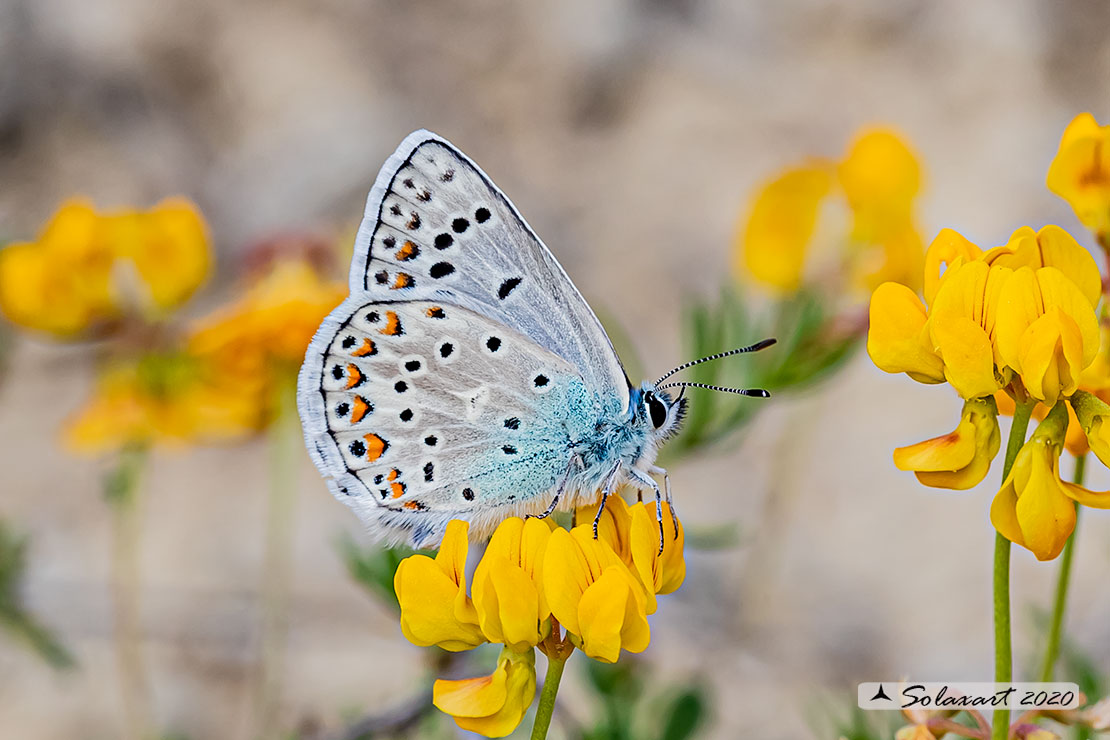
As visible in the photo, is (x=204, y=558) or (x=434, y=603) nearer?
(x=434, y=603)

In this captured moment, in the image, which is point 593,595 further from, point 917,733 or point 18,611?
point 18,611

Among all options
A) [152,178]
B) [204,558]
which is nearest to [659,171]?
[152,178]

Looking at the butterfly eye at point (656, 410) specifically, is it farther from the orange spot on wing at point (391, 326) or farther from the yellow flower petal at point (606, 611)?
the yellow flower petal at point (606, 611)

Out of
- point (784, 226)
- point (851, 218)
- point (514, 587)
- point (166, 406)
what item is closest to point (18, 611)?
point (166, 406)

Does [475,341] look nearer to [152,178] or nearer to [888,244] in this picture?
[888,244]

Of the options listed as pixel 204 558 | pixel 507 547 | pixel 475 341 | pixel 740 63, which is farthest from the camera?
pixel 740 63

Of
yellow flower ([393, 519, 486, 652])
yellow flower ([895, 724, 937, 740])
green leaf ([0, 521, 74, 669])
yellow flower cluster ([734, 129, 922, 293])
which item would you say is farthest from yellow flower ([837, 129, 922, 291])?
green leaf ([0, 521, 74, 669])
